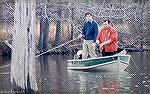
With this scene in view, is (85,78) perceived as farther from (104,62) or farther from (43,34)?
(43,34)

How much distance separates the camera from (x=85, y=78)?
7055 millimetres

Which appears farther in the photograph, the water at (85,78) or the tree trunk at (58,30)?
the tree trunk at (58,30)

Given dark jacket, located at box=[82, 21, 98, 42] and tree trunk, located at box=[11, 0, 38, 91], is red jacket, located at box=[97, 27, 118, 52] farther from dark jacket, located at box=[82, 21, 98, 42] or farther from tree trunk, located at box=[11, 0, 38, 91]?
tree trunk, located at box=[11, 0, 38, 91]

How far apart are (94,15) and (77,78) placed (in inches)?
45.6

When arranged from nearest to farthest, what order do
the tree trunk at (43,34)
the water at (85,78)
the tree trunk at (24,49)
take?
the tree trunk at (24,49)
the water at (85,78)
the tree trunk at (43,34)

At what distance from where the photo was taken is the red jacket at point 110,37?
6.96m

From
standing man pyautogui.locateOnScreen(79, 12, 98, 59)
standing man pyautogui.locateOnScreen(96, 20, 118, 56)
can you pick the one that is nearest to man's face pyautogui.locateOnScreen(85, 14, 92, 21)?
standing man pyautogui.locateOnScreen(79, 12, 98, 59)

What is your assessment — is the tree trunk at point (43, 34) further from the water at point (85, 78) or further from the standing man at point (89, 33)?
the standing man at point (89, 33)

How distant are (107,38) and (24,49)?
1.46m

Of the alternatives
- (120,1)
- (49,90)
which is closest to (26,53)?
(49,90)

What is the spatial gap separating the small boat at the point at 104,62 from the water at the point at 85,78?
0.09m

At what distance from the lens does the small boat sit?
699 centimetres

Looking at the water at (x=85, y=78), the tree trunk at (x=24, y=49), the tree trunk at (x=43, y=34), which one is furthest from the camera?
the tree trunk at (x=43, y=34)

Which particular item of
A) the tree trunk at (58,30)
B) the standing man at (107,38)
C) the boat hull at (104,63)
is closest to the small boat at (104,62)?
the boat hull at (104,63)
